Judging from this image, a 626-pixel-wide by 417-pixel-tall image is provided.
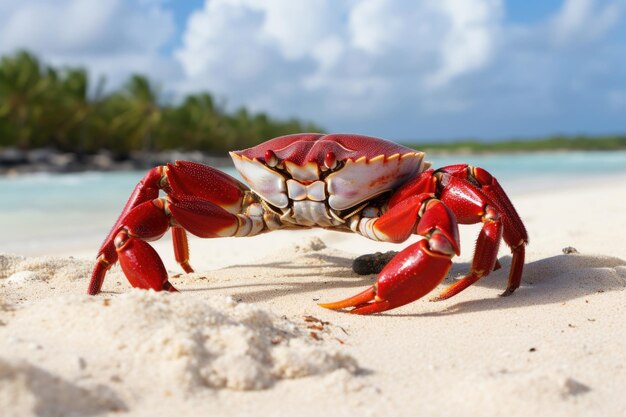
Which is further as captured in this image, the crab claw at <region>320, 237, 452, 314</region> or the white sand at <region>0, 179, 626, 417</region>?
the crab claw at <region>320, 237, 452, 314</region>

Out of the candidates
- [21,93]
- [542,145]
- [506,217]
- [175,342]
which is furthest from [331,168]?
[542,145]

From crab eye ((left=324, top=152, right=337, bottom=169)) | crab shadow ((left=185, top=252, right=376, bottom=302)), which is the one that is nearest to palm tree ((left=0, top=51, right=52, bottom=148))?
crab shadow ((left=185, top=252, right=376, bottom=302))

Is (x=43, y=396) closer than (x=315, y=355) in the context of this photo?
Yes

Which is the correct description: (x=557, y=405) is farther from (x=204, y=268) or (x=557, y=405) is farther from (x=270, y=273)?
(x=204, y=268)

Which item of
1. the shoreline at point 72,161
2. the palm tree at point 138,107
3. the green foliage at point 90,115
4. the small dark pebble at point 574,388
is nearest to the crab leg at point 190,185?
the small dark pebble at point 574,388

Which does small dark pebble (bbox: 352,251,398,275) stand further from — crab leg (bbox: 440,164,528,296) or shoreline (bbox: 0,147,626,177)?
shoreline (bbox: 0,147,626,177)

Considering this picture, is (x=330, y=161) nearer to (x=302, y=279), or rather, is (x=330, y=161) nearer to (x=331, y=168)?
(x=331, y=168)

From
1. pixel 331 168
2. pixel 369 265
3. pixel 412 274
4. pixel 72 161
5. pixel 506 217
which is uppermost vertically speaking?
pixel 331 168

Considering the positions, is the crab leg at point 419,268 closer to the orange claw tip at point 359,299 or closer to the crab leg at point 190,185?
the orange claw tip at point 359,299
